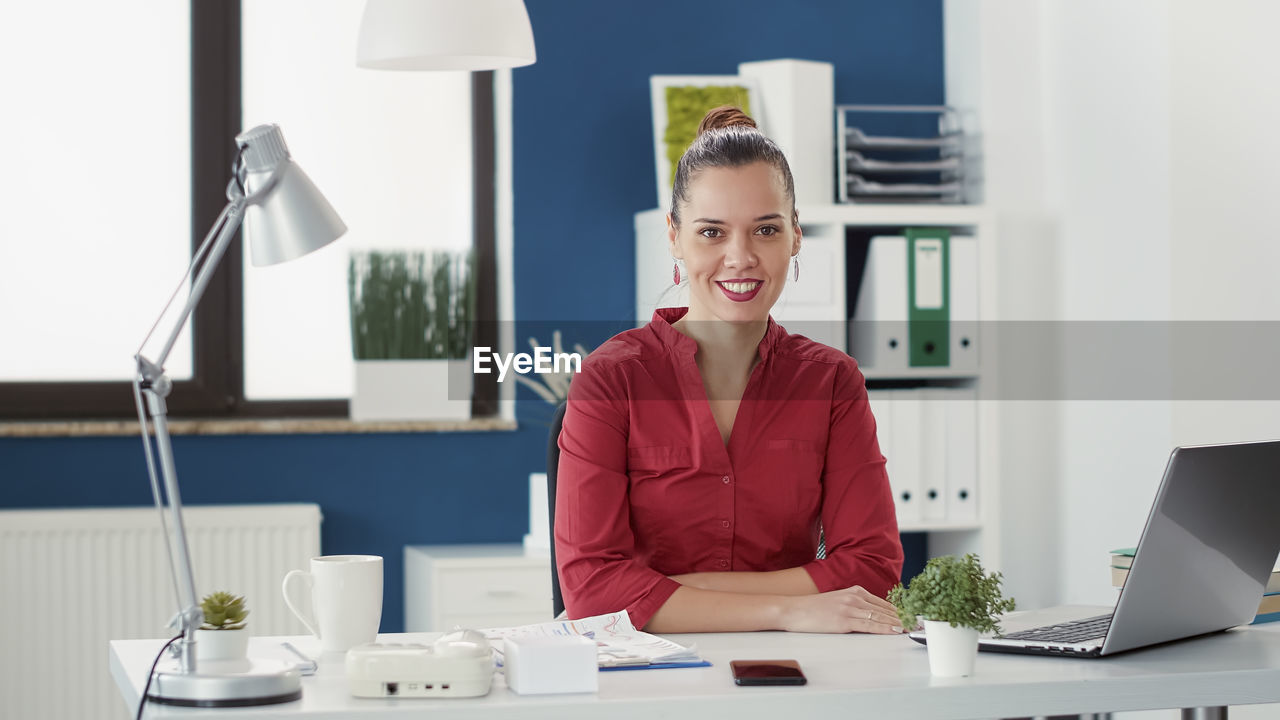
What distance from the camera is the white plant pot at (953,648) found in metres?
1.27

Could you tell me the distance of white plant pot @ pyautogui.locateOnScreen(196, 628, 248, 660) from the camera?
125 cm

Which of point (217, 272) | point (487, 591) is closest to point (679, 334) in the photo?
point (487, 591)

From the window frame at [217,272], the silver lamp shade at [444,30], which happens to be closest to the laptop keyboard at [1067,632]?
the silver lamp shade at [444,30]

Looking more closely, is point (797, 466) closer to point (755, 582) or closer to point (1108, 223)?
point (755, 582)

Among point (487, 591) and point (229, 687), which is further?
point (487, 591)

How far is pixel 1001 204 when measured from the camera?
354 cm

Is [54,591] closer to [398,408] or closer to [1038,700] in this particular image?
[398,408]

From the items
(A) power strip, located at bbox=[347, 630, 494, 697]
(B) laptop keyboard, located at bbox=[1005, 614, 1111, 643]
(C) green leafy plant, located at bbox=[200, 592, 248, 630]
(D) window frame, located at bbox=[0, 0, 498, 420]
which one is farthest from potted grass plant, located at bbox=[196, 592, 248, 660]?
(D) window frame, located at bbox=[0, 0, 498, 420]

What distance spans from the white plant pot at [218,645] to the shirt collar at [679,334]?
33.1 inches

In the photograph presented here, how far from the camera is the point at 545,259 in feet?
11.7

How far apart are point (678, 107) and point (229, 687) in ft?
8.12

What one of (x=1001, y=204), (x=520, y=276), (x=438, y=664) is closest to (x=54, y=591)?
(x=520, y=276)

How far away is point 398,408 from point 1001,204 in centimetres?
165

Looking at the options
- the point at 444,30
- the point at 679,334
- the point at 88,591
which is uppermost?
the point at 444,30
